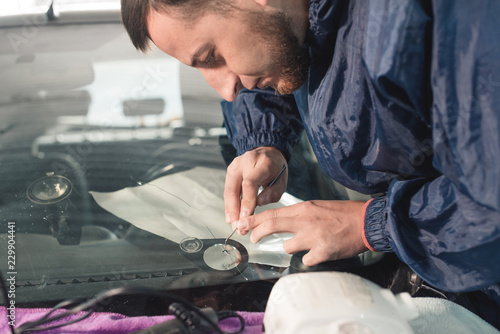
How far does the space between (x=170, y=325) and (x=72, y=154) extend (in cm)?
87

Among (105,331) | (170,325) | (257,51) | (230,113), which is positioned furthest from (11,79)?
(170,325)

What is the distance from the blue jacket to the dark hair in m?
0.26

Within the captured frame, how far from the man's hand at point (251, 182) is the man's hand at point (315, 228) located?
0.08 m

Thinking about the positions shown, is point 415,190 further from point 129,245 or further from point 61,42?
point 61,42

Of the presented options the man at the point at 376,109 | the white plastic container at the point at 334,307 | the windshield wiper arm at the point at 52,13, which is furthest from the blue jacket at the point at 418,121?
the windshield wiper arm at the point at 52,13

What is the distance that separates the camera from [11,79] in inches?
67.9

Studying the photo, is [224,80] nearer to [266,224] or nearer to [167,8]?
[167,8]

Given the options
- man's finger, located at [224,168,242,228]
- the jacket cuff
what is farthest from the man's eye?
the jacket cuff

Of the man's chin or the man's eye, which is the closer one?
the man's eye

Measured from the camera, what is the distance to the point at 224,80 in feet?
3.89

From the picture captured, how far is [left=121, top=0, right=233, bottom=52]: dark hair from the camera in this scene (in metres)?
1.00

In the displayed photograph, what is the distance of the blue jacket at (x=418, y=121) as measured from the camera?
→ 77cm

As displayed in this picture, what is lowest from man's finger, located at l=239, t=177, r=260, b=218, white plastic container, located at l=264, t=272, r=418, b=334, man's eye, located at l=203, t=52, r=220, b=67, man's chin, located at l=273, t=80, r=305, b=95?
man's finger, located at l=239, t=177, r=260, b=218

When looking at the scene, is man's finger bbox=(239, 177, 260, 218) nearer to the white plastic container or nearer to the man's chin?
the man's chin
